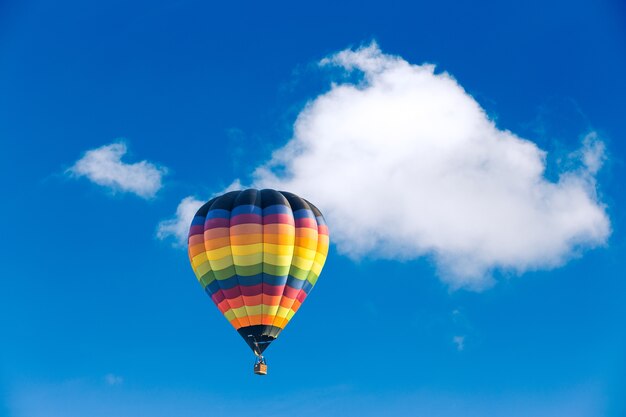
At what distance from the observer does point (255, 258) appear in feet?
111

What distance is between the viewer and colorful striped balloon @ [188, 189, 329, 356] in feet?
112

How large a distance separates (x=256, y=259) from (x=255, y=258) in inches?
2.5

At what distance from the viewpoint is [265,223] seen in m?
34.3

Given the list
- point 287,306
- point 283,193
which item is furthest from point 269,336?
point 283,193

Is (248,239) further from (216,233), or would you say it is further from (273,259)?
(216,233)

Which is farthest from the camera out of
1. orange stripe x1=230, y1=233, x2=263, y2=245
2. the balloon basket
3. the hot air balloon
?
the hot air balloon

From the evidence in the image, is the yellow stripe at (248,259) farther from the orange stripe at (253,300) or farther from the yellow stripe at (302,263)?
the yellow stripe at (302,263)

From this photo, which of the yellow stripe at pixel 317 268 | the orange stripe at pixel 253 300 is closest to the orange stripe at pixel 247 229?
the orange stripe at pixel 253 300

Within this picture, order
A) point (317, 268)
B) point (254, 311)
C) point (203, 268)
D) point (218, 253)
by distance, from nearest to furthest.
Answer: point (254, 311)
point (218, 253)
point (203, 268)
point (317, 268)

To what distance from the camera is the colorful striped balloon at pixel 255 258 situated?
112 feet

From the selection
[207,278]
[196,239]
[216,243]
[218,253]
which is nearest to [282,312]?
[207,278]

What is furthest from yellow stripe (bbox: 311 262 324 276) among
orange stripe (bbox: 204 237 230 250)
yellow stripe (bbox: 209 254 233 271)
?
orange stripe (bbox: 204 237 230 250)

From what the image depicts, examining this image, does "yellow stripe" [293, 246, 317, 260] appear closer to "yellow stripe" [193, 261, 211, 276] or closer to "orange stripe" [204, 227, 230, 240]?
"orange stripe" [204, 227, 230, 240]

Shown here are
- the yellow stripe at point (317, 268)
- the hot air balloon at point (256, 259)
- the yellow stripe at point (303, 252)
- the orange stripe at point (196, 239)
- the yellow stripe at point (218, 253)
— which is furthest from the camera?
the yellow stripe at point (317, 268)
